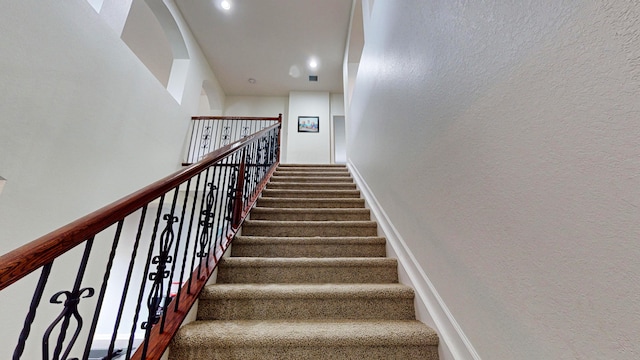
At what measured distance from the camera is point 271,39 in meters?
4.89

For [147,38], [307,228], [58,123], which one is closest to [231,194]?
[307,228]

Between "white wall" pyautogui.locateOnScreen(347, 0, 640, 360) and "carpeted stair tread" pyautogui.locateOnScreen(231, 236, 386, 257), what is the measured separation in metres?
0.69

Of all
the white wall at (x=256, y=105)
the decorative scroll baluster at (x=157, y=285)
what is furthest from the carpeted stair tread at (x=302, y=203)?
the white wall at (x=256, y=105)

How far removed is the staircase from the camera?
3.84 ft

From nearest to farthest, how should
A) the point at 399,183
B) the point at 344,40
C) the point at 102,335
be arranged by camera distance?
the point at 399,183
the point at 102,335
the point at 344,40

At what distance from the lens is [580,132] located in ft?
1.85

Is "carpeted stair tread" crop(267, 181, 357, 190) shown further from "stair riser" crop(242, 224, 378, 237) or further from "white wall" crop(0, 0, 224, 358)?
"white wall" crop(0, 0, 224, 358)

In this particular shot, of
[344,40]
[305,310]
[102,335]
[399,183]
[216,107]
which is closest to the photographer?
[305,310]

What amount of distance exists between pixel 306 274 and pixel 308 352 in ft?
1.87

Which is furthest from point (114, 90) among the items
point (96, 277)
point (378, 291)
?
point (378, 291)

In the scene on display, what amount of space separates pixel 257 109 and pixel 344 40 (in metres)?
2.84

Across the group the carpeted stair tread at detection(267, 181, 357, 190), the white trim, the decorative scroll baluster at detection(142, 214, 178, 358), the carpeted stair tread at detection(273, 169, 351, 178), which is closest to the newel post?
the decorative scroll baluster at detection(142, 214, 178, 358)

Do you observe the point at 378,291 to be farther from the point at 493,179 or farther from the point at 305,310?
the point at 493,179

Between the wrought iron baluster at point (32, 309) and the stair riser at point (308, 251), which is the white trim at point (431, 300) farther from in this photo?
the wrought iron baluster at point (32, 309)
